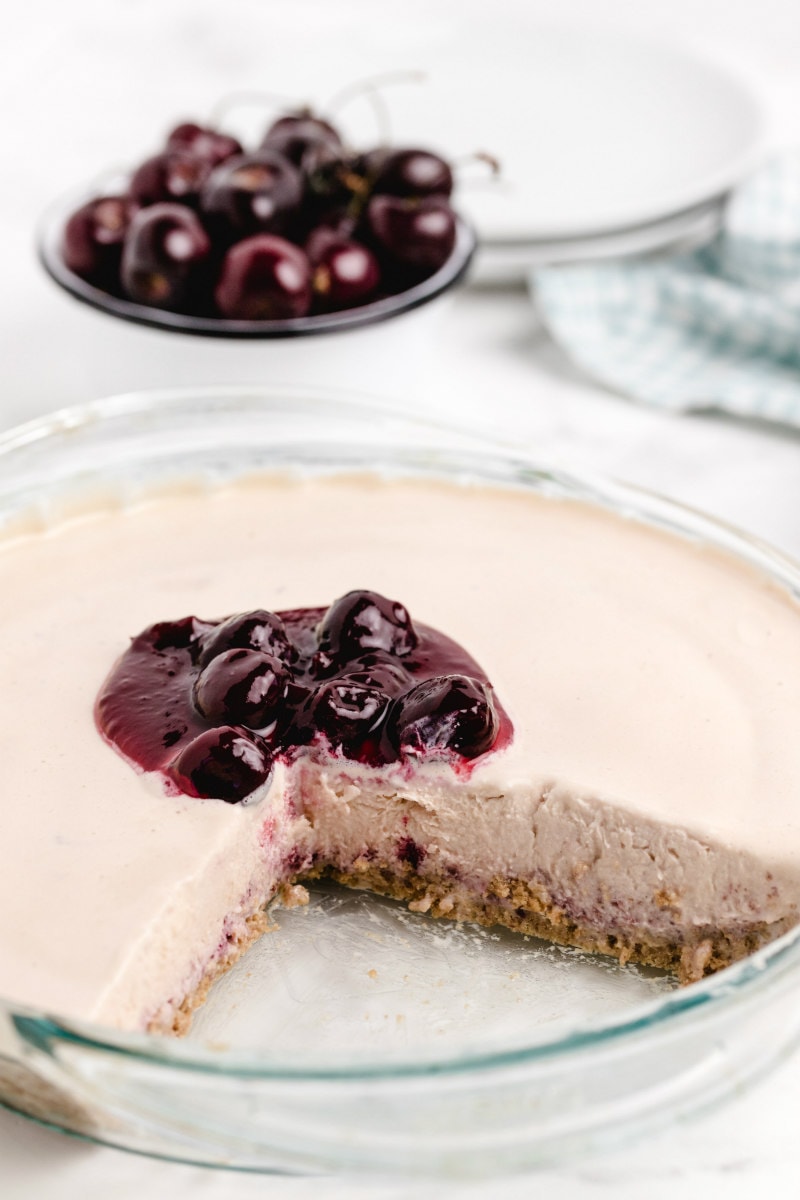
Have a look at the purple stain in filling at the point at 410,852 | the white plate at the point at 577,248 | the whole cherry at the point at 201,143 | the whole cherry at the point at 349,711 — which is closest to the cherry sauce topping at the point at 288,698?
the whole cherry at the point at 349,711

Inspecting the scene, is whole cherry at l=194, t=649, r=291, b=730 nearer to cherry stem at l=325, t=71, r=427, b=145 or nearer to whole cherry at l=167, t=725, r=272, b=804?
whole cherry at l=167, t=725, r=272, b=804

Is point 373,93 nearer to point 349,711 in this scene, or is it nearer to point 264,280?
point 264,280

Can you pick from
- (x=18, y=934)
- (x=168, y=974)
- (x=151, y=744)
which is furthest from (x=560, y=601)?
(x=18, y=934)

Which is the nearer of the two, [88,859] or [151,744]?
[88,859]

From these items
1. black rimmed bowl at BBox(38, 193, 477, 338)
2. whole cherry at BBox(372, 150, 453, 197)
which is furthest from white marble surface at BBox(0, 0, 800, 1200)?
whole cherry at BBox(372, 150, 453, 197)

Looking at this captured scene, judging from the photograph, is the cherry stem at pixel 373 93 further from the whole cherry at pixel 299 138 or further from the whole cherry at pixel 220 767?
the whole cherry at pixel 220 767

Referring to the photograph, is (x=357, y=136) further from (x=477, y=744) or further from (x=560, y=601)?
(x=477, y=744)
